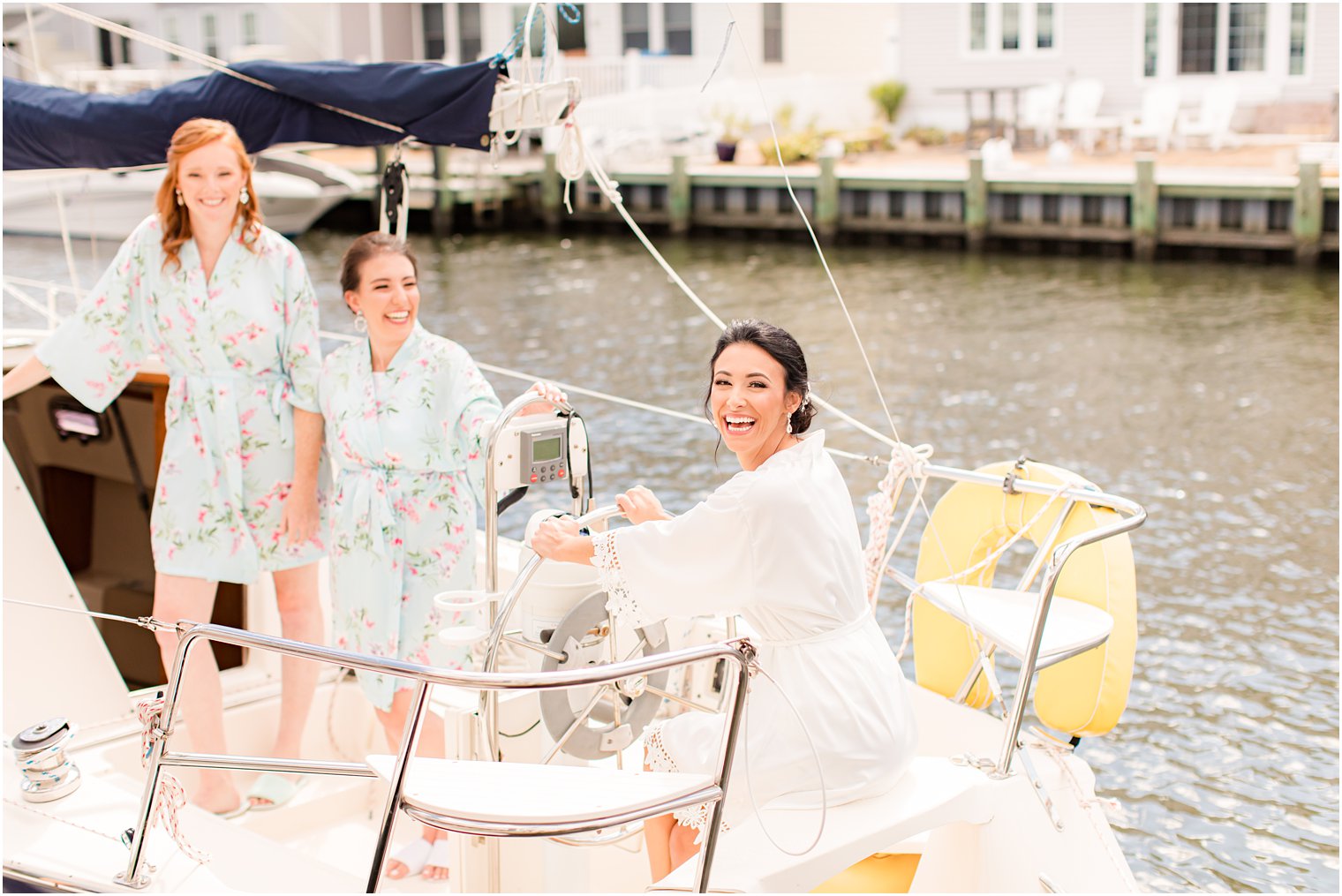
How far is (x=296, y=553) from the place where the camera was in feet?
11.6

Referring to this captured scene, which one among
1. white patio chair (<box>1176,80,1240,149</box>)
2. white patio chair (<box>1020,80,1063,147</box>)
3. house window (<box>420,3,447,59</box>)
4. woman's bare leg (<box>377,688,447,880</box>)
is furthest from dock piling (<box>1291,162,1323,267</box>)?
house window (<box>420,3,447,59</box>)

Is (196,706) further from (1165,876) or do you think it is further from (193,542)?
(1165,876)

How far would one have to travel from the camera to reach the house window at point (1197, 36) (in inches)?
772

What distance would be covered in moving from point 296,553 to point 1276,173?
576 inches

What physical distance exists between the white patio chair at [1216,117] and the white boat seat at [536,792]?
1746 centimetres

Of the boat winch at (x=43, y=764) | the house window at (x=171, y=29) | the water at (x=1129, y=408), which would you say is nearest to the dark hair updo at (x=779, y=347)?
the boat winch at (x=43, y=764)

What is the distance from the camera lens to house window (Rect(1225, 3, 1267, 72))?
19.2m

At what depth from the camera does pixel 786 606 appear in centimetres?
244

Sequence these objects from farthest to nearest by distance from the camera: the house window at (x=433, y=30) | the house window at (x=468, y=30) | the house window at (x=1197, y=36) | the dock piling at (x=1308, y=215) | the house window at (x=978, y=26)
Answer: the house window at (x=433, y=30) → the house window at (x=468, y=30) → the house window at (x=978, y=26) → the house window at (x=1197, y=36) → the dock piling at (x=1308, y=215)

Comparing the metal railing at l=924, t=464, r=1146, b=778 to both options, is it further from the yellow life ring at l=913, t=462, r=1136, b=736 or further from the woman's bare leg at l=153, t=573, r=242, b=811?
the woman's bare leg at l=153, t=573, r=242, b=811

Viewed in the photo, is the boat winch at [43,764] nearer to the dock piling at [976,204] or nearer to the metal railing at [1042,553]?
the metal railing at [1042,553]

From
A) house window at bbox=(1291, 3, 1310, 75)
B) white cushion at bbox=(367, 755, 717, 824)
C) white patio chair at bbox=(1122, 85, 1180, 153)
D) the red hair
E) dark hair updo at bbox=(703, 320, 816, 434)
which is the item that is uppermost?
house window at bbox=(1291, 3, 1310, 75)

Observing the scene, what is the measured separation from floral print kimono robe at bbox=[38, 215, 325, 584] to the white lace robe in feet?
4.27

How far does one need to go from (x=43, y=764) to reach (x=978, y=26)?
2043 cm
